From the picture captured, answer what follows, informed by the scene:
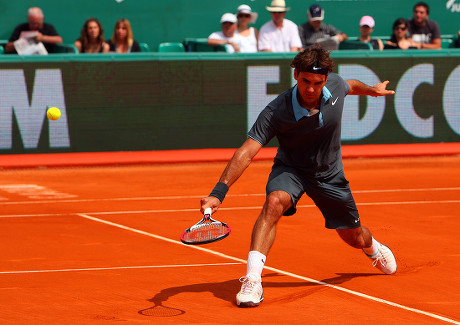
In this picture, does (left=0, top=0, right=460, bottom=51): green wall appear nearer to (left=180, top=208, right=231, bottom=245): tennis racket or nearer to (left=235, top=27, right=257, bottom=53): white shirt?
(left=235, top=27, right=257, bottom=53): white shirt

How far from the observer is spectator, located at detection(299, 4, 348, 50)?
16.7m

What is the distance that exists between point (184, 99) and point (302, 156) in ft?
32.1

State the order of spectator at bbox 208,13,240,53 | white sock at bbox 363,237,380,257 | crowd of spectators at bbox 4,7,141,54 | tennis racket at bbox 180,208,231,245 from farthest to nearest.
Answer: spectator at bbox 208,13,240,53, crowd of spectators at bbox 4,7,141,54, white sock at bbox 363,237,380,257, tennis racket at bbox 180,208,231,245

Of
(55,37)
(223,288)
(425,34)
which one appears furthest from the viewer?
(425,34)

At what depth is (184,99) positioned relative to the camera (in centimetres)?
1647

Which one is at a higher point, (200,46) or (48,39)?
(48,39)

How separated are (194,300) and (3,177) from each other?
27.6 feet

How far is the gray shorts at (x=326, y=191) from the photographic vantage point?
267 inches

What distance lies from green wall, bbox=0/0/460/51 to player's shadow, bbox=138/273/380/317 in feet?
39.1

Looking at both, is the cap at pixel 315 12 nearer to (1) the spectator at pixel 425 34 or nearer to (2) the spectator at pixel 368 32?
(2) the spectator at pixel 368 32

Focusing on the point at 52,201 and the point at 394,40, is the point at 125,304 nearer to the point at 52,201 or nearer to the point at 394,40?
the point at 52,201

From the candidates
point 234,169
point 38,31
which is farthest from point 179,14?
point 234,169

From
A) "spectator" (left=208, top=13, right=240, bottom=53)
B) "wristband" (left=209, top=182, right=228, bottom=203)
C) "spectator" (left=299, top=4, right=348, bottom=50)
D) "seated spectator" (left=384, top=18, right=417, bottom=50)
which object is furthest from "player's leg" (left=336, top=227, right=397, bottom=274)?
"seated spectator" (left=384, top=18, right=417, bottom=50)

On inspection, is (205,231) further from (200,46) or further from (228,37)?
(200,46)
